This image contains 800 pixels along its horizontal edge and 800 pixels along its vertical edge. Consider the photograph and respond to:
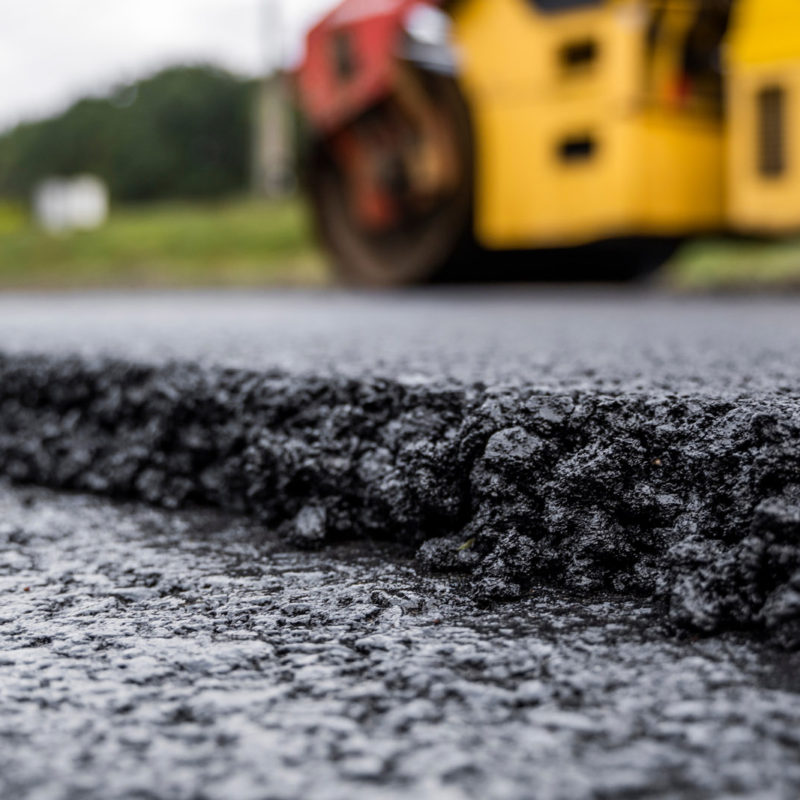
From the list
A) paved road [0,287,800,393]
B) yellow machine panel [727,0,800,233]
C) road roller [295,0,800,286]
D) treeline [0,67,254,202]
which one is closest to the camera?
paved road [0,287,800,393]

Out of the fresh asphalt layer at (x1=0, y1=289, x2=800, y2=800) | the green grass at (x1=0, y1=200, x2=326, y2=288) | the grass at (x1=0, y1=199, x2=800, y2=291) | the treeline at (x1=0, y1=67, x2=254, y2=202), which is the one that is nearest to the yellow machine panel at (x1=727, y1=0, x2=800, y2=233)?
the fresh asphalt layer at (x1=0, y1=289, x2=800, y2=800)

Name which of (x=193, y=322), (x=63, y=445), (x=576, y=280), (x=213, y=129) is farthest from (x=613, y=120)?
(x=213, y=129)

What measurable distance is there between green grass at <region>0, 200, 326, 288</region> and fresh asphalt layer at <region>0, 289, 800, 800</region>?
783 centimetres

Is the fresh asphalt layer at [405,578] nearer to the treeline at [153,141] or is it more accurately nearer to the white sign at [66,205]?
the white sign at [66,205]

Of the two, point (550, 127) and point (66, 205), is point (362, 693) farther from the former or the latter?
point (66, 205)

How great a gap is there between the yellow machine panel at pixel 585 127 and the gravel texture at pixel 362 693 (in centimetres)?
353

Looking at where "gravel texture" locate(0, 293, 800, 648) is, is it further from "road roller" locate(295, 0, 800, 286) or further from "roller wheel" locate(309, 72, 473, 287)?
"roller wheel" locate(309, 72, 473, 287)

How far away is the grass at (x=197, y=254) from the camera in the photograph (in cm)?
883

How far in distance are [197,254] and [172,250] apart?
1.88 feet

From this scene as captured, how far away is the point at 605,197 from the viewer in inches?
168

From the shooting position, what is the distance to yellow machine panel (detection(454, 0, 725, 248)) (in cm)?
418

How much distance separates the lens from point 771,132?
3930 millimetres

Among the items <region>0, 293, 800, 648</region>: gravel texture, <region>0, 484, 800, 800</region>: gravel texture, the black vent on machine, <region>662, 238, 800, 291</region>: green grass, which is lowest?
<region>0, 484, 800, 800</region>: gravel texture

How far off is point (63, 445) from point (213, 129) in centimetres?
3087
